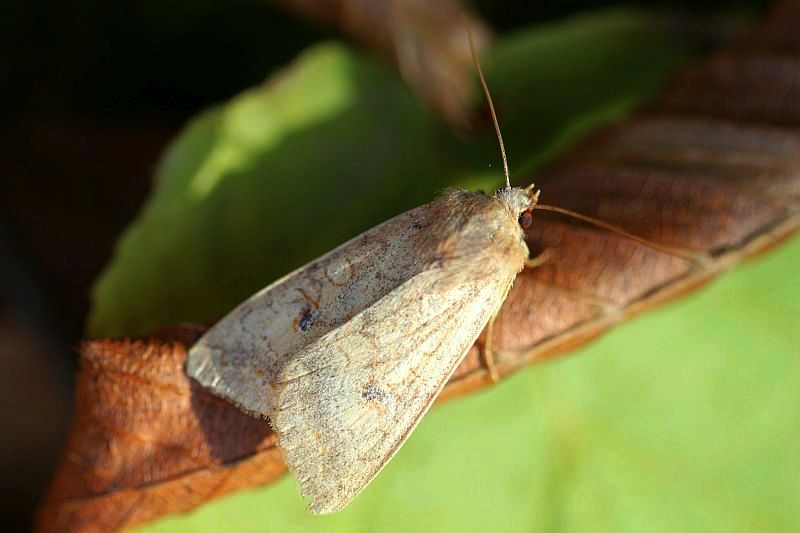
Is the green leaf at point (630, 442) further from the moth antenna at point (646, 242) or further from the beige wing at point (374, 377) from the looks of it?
the moth antenna at point (646, 242)

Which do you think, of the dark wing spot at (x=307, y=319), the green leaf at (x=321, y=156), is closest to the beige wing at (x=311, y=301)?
the dark wing spot at (x=307, y=319)

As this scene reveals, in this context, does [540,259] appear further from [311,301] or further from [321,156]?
[321,156]

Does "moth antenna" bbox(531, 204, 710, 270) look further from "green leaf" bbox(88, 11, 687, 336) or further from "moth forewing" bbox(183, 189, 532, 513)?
"green leaf" bbox(88, 11, 687, 336)

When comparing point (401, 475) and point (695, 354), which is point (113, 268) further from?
point (695, 354)

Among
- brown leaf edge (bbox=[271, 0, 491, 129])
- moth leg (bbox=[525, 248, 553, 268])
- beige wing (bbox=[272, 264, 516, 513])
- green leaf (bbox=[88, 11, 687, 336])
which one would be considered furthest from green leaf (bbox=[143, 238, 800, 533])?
brown leaf edge (bbox=[271, 0, 491, 129])

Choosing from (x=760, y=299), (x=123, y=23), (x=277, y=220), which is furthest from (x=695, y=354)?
(x=123, y=23)

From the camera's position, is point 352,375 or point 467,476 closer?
point 352,375

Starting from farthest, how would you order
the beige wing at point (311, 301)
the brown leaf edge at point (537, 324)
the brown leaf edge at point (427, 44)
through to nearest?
1. the brown leaf edge at point (427, 44)
2. the beige wing at point (311, 301)
3. the brown leaf edge at point (537, 324)
